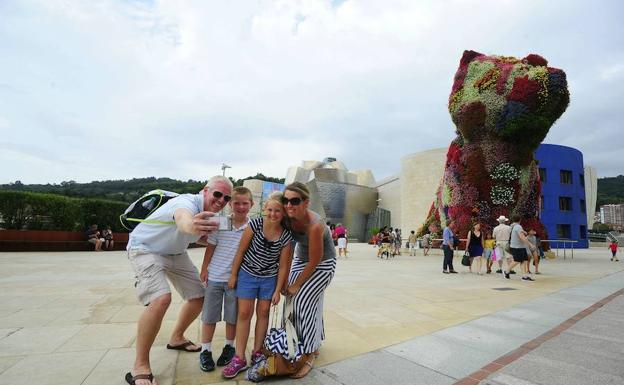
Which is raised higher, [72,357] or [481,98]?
[481,98]

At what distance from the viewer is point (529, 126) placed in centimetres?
1381

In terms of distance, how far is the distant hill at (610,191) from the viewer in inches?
3079

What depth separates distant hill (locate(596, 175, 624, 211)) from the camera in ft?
257

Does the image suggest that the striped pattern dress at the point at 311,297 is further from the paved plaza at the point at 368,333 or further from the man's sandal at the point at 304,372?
the paved plaza at the point at 368,333

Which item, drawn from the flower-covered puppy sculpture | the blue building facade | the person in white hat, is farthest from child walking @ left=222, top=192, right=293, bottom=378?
the blue building facade

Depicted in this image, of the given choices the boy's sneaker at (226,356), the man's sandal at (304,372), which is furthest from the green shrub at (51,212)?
the man's sandal at (304,372)

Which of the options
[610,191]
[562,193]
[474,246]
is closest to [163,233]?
[474,246]

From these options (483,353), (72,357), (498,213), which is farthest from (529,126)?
(72,357)

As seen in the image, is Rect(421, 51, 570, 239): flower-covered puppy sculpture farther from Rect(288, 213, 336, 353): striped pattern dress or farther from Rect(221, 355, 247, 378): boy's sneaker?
Rect(221, 355, 247, 378): boy's sneaker

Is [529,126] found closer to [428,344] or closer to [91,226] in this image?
[428,344]

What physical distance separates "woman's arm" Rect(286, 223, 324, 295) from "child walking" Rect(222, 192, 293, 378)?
13cm

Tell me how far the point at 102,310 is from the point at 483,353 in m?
4.50

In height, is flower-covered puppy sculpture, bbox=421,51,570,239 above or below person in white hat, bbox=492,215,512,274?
above

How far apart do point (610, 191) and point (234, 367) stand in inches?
4464
